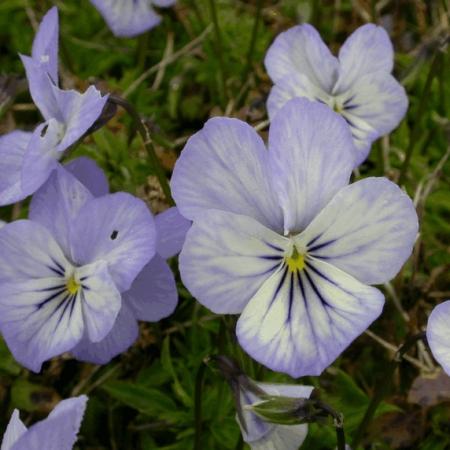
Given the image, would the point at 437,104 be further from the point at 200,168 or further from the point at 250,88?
the point at 200,168

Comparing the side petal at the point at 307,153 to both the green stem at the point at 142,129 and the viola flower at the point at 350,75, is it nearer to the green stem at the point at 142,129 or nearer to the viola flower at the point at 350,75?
the green stem at the point at 142,129

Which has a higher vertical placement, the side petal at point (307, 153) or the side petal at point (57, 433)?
the side petal at point (307, 153)

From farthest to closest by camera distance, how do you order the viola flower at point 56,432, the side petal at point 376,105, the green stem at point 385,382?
1. the side petal at point 376,105
2. the green stem at point 385,382
3. the viola flower at point 56,432

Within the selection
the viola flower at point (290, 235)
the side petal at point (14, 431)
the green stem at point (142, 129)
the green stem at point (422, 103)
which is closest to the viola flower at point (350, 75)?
the green stem at point (422, 103)

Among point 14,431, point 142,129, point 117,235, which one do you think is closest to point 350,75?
point 142,129

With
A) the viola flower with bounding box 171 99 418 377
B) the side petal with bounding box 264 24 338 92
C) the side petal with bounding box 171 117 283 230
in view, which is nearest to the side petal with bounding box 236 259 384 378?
the viola flower with bounding box 171 99 418 377

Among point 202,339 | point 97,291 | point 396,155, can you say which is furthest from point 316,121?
point 396,155

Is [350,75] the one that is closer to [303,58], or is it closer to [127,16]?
[303,58]
